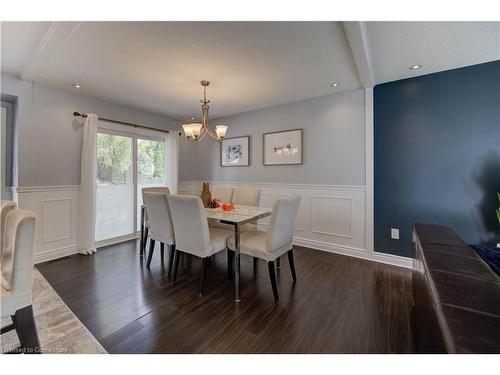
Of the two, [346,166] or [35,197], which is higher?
[346,166]

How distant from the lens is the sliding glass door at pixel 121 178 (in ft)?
10.9

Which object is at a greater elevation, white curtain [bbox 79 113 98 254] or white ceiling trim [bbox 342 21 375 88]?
white ceiling trim [bbox 342 21 375 88]

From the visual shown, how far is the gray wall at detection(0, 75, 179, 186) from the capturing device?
258cm

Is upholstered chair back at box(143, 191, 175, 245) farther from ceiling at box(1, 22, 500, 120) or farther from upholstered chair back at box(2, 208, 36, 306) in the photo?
ceiling at box(1, 22, 500, 120)

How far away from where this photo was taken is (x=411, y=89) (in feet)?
Result: 8.22

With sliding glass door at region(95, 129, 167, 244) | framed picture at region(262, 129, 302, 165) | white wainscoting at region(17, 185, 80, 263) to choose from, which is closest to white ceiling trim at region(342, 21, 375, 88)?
framed picture at region(262, 129, 302, 165)

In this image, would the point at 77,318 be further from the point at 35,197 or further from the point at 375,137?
the point at 375,137

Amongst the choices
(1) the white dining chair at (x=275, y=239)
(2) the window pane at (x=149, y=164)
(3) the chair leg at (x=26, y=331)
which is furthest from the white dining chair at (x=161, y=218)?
(2) the window pane at (x=149, y=164)

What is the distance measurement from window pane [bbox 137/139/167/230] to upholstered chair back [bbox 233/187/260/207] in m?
1.86

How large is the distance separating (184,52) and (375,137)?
2.46m

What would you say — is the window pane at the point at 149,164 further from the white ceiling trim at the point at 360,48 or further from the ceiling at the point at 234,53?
the white ceiling trim at the point at 360,48

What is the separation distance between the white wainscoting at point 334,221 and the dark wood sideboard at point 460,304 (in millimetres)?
1660

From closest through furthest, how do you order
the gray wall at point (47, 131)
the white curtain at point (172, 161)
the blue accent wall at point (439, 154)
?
1. the blue accent wall at point (439, 154)
2. the gray wall at point (47, 131)
3. the white curtain at point (172, 161)
